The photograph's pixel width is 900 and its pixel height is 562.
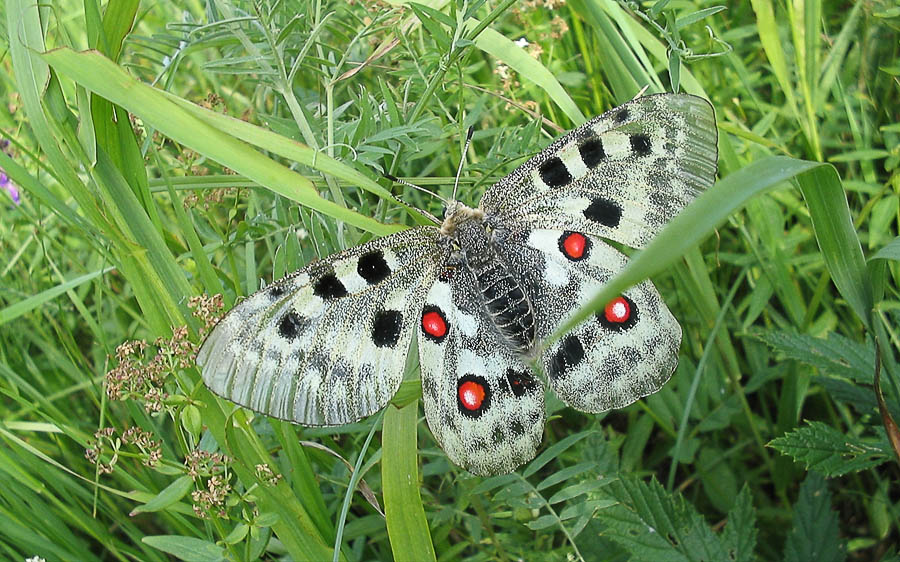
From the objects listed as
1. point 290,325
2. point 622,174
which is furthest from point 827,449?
point 290,325

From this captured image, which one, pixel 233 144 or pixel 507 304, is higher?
pixel 233 144

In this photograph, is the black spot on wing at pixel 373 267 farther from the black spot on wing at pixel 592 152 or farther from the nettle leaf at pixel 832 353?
the nettle leaf at pixel 832 353

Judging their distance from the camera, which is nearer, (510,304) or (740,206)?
(740,206)

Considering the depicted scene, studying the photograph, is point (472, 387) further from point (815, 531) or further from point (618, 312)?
point (815, 531)

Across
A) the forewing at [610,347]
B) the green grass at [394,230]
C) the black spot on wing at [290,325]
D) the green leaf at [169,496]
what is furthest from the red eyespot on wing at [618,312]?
the green leaf at [169,496]

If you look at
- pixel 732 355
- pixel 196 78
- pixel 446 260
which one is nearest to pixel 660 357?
pixel 446 260

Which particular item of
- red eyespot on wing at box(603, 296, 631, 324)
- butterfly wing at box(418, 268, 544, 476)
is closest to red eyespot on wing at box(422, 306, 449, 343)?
butterfly wing at box(418, 268, 544, 476)
